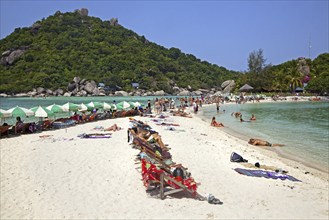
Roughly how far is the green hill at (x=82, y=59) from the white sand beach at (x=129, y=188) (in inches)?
3211

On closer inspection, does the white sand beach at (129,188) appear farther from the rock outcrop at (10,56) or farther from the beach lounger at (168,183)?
the rock outcrop at (10,56)

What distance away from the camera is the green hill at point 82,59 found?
88250mm

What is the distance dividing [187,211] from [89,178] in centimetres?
310

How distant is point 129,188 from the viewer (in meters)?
6.80

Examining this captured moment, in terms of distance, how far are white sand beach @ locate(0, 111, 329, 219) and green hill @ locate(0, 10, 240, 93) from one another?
81566 millimetres

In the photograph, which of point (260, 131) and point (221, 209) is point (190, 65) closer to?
point (260, 131)

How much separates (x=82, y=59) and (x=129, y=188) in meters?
96.6

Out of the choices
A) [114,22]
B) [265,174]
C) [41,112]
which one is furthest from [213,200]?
[114,22]

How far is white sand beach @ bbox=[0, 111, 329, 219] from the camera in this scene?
221 inches

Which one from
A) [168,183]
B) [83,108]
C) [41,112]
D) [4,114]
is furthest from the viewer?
[83,108]

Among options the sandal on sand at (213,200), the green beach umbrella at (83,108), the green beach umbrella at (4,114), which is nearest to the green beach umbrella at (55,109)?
the green beach umbrella at (83,108)

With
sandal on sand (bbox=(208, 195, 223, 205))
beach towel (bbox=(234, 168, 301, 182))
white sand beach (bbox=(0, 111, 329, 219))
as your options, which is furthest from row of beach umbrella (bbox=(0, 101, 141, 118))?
Answer: sandal on sand (bbox=(208, 195, 223, 205))

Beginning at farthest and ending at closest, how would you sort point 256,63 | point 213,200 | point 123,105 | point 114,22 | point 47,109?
point 114,22
point 256,63
point 123,105
point 47,109
point 213,200

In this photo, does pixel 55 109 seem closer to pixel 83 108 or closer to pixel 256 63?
pixel 83 108
